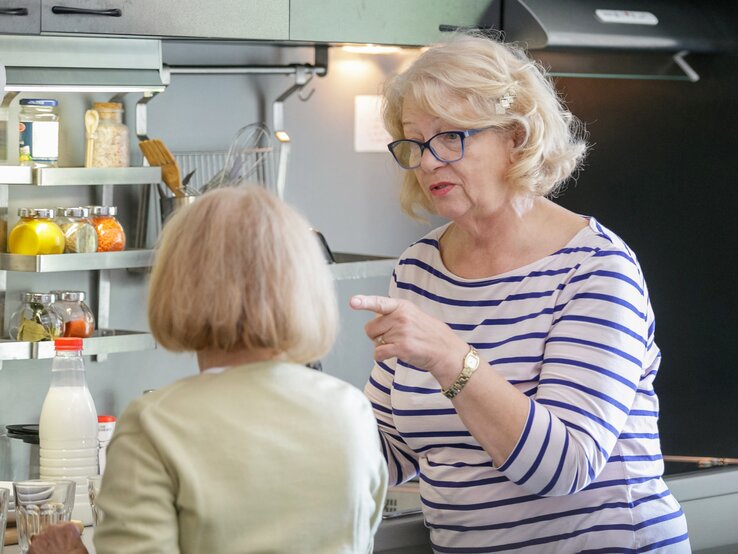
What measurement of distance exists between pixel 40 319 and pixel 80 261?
14 centimetres

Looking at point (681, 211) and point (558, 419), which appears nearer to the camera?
point (558, 419)

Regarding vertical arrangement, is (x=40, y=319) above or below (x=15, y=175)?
below

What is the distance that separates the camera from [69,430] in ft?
5.55

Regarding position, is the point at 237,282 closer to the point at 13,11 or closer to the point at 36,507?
the point at 36,507

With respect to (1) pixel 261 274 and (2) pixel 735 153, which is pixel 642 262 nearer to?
(2) pixel 735 153

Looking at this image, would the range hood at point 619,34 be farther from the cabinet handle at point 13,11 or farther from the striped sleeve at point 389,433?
the cabinet handle at point 13,11

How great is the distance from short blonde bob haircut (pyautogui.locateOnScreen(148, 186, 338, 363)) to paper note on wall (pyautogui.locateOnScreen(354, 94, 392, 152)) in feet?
→ 5.23

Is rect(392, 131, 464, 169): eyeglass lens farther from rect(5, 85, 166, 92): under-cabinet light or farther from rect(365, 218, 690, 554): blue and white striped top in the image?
rect(5, 85, 166, 92): under-cabinet light

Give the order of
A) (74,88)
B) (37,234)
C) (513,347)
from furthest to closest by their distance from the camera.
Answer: (37,234), (74,88), (513,347)

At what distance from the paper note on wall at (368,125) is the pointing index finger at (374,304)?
1.31 metres

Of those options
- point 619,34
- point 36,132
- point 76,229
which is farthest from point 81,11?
point 619,34

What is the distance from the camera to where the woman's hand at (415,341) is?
139cm

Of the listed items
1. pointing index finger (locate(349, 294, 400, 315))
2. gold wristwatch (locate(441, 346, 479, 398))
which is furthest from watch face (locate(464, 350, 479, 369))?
pointing index finger (locate(349, 294, 400, 315))

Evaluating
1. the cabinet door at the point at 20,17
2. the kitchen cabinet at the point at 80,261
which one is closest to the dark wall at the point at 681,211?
the kitchen cabinet at the point at 80,261
